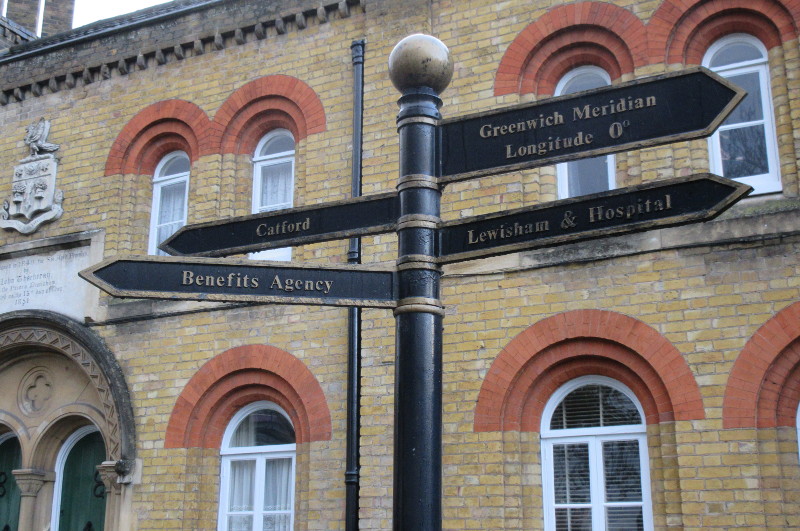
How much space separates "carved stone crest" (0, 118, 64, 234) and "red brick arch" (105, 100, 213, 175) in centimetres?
94

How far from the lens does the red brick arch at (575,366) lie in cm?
933

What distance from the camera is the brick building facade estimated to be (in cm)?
919

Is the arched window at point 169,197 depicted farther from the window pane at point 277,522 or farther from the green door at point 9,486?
the window pane at point 277,522

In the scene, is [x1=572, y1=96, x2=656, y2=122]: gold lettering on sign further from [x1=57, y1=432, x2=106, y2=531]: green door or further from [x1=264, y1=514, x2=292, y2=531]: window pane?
[x1=57, y1=432, x2=106, y2=531]: green door

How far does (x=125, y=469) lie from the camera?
460 inches

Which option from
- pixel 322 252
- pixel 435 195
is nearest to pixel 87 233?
pixel 322 252

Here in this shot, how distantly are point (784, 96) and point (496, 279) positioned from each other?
3324mm

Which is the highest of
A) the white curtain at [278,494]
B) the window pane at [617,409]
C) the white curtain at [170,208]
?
the white curtain at [170,208]

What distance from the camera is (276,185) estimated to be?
495 inches

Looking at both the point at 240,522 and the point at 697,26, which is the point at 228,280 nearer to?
the point at 697,26

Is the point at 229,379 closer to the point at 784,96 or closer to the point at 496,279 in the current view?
the point at 496,279

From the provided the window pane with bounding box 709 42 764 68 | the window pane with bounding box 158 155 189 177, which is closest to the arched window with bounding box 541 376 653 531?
the window pane with bounding box 709 42 764 68

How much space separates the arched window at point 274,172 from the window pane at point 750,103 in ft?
17.4

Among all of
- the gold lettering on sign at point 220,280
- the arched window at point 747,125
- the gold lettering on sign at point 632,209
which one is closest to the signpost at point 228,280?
the gold lettering on sign at point 220,280
